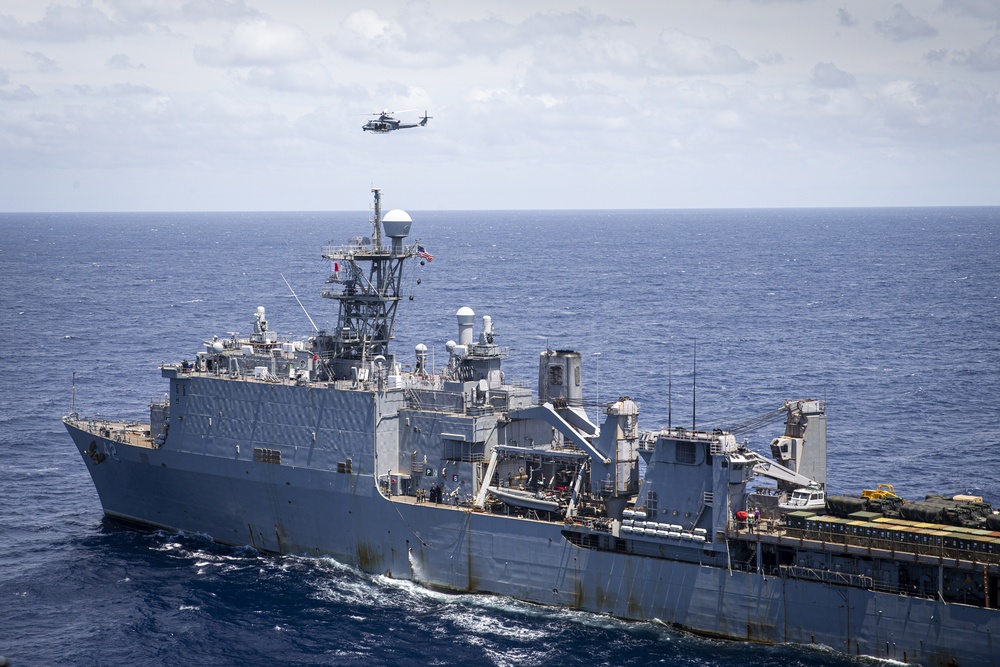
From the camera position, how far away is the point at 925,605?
37844mm

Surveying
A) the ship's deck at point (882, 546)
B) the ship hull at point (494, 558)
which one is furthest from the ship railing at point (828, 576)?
the ship's deck at point (882, 546)

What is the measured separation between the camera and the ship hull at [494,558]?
3862cm

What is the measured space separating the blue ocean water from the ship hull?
901 millimetres

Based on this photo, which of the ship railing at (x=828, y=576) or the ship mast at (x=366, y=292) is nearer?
the ship railing at (x=828, y=576)

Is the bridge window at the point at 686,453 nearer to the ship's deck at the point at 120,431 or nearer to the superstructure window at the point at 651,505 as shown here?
the superstructure window at the point at 651,505

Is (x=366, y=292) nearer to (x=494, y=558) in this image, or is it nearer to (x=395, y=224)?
(x=395, y=224)

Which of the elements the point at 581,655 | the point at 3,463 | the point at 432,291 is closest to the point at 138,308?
the point at 432,291

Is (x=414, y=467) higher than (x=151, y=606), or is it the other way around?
(x=414, y=467)

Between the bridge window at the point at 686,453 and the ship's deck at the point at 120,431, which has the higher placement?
the bridge window at the point at 686,453

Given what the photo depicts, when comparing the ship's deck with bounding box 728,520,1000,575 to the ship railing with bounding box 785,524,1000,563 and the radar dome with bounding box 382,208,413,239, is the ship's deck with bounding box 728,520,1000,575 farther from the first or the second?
the radar dome with bounding box 382,208,413,239

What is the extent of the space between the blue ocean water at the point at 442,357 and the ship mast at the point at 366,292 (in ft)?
4.56

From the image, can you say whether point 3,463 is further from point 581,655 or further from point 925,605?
point 925,605

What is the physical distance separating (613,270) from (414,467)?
134m

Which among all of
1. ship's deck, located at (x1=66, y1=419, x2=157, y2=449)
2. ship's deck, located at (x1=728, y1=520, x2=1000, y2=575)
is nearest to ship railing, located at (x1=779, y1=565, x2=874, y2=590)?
ship's deck, located at (x1=728, y1=520, x2=1000, y2=575)
